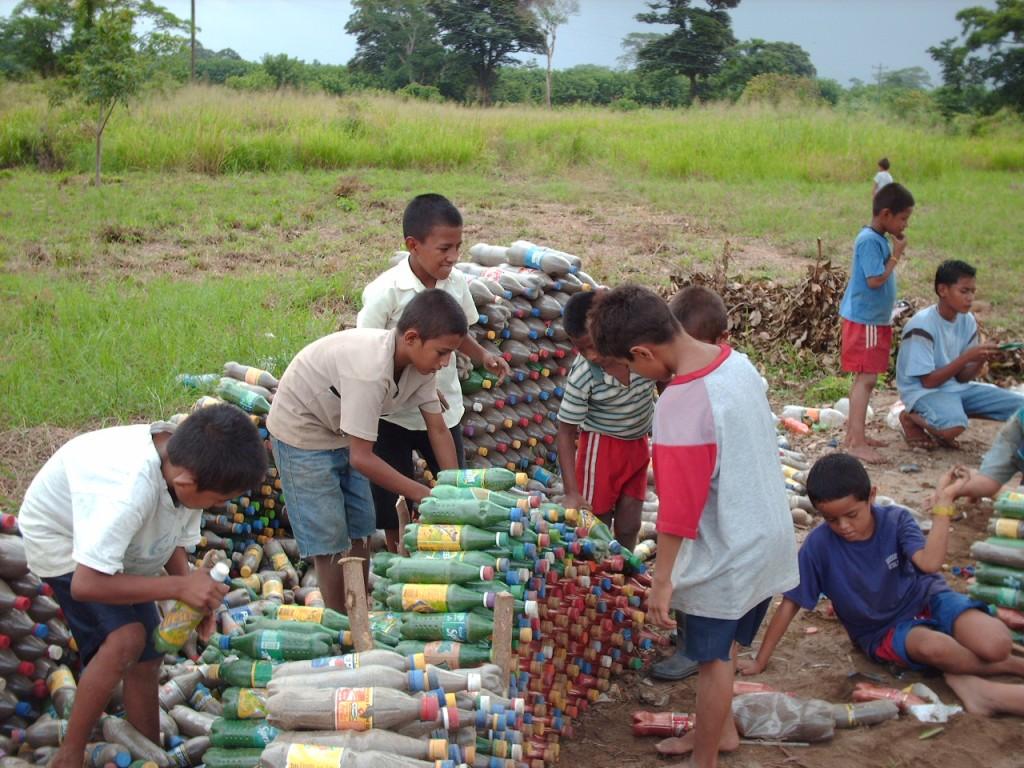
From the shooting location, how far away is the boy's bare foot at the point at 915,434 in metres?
8.11

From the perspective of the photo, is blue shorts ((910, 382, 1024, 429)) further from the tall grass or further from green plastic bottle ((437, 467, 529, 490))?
the tall grass

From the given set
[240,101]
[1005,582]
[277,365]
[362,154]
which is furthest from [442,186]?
[1005,582]

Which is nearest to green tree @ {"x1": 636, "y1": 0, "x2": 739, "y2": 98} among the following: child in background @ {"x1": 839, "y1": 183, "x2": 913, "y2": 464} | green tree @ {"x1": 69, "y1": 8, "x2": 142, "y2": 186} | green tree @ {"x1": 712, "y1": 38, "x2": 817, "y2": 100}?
green tree @ {"x1": 712, "y1": 38, "x2": 817, "y2": 100}

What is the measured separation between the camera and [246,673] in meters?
3.59

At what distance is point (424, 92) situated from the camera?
36.9 meters

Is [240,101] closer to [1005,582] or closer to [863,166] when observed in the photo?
[863,166]

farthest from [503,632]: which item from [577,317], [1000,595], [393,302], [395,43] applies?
[395,43]

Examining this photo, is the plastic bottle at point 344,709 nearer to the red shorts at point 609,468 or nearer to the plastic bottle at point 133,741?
the plastic bottle at point 133,741

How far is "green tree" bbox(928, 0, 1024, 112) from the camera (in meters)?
31.9

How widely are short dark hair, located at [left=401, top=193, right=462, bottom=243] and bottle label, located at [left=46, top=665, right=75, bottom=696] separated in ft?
8.73

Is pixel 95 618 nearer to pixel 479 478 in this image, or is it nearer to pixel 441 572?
pixel 441 572

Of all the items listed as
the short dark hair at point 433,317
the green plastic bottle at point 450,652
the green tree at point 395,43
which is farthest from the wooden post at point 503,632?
the green tree at point 395,43

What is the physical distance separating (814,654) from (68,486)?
144 inches

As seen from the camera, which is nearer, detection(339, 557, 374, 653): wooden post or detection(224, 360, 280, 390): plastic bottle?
detection(339, 557, 374, 653): wooden post
